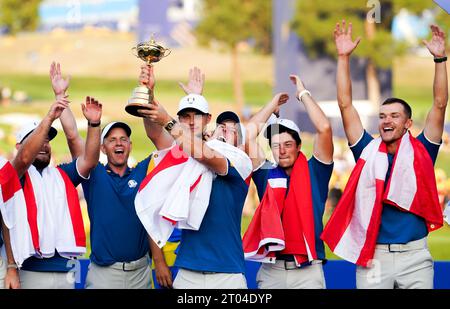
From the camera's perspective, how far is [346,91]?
20.4 ft

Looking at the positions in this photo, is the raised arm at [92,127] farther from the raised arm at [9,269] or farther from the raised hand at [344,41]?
the raised hand at [344,41]

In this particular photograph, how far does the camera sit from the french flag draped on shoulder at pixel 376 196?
6.00 meters

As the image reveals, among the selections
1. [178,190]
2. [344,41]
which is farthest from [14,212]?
[344,41]

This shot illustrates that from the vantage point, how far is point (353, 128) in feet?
20.7

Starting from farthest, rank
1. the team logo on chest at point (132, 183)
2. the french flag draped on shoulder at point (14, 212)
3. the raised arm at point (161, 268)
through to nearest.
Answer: the team logo on chest at point (132, 183) → the raised arm at point (161, 268) → the french flag draped on shoulder at point (14, 212)

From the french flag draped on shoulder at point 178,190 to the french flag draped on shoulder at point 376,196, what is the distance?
29.5 inches

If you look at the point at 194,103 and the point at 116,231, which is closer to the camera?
the point at 194,103

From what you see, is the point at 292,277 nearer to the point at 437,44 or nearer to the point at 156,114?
the point at 156,114

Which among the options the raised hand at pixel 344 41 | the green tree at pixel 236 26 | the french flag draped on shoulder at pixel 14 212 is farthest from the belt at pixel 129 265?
the green tree at pixel 236 26

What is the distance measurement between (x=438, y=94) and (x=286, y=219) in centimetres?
120

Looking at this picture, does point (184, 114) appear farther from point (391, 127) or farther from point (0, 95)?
point (0, 95)

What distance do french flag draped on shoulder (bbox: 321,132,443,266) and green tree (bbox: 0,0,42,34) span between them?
41.3ft

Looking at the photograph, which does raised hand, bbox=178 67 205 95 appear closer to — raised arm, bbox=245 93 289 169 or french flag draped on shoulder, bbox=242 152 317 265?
raised arm, bbox=245 93 289 169
